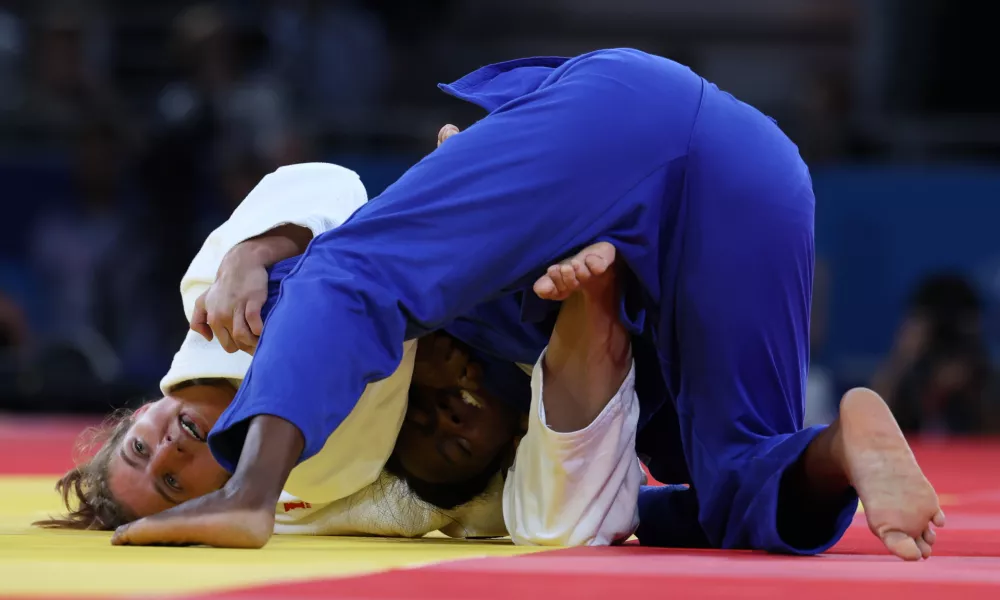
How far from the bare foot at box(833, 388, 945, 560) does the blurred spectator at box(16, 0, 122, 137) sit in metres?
5.69

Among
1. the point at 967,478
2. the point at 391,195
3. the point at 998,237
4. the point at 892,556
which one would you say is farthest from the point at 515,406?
the point at 998,237

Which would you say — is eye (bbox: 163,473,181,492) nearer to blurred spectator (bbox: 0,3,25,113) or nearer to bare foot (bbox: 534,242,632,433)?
bare foot (bbox: 534,242,632,433)

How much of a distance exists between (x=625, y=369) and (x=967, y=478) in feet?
7.80

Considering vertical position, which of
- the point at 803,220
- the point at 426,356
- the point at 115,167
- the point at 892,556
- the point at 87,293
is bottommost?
the point at 87,293

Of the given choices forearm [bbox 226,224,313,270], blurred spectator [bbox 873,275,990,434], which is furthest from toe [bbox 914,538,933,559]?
blurred spectator [bbox 873,275,990,434]

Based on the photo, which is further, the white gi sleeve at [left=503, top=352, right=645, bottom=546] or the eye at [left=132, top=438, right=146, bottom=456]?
the eye at [left=132, top=438, right=146, bottom=456]

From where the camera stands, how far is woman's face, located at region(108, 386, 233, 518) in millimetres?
2555

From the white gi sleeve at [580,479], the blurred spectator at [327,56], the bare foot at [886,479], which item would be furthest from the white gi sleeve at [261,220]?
the blurred spectator at [327,56]

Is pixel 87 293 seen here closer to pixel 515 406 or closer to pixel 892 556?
pixel 515 406

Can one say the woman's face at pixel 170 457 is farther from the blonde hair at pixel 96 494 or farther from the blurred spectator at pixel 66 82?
the blurred spectator at pixel 66 82

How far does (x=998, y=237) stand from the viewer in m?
6.55

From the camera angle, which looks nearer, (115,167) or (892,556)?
(892,556)

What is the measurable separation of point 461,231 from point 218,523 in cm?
53

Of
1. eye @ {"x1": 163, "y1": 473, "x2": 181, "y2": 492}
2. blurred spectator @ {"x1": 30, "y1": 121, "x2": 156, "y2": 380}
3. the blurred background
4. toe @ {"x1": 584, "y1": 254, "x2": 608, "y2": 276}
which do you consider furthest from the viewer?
blurred spectator @ {"x1": 30, "y1": 121, "x2": 156, "y2": 380}
